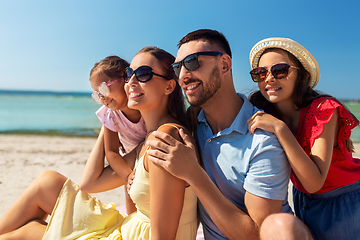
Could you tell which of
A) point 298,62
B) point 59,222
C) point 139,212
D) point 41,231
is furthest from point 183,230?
point 298,62

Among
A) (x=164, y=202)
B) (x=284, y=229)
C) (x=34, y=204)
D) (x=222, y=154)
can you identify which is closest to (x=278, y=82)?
(x=222, y=154)

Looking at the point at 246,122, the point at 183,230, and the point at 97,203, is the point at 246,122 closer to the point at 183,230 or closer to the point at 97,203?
the point at 183,230

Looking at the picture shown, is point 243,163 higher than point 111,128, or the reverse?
point 243,163

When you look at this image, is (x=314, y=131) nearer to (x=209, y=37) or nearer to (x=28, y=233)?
(x=209, y=37)

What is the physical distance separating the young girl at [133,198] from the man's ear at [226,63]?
20.6 inches

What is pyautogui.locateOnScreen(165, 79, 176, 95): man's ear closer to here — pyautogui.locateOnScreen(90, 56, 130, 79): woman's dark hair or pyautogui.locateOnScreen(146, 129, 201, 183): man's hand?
pyautogui.locateOnScreen(146, 129, 201, 183): man's hand

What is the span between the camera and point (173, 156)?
1.86 metres

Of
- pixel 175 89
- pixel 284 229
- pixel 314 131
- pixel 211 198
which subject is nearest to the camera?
pixel 284 229

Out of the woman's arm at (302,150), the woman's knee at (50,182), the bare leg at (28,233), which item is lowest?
the bare leg at (28,233)

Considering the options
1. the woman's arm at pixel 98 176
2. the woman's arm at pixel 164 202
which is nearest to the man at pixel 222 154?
the woman's arm at pixel 164 202

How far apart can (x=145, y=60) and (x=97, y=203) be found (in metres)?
1.61

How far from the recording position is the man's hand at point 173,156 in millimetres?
1836

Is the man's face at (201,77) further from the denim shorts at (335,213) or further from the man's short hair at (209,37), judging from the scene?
the denim shorts at (335,213)

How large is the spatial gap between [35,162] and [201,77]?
7.29m
